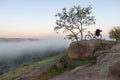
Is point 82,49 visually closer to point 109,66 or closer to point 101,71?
point 109,66

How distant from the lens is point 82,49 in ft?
170

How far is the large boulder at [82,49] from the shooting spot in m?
51.3

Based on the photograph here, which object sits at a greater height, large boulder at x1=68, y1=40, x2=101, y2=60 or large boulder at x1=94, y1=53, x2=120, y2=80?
large boulder at x1=68, y1=40, x2=101, y2=60

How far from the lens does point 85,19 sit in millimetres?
66375

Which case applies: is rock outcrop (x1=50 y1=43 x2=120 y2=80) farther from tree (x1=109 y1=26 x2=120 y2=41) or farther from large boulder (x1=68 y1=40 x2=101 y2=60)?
tree (x1=109 y1=26 x2=120 y2=41)

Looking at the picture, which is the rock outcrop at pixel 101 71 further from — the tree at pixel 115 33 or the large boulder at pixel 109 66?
the tree at pixel 115 33

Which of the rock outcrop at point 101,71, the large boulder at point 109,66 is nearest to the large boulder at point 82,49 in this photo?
the large boulder at point 109,66

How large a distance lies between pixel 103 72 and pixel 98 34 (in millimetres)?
17765

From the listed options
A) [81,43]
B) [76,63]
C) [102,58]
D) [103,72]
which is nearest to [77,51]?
[81,43]

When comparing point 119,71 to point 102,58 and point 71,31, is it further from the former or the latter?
point 71,31

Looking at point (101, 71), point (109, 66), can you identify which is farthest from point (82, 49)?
point (101, 71)

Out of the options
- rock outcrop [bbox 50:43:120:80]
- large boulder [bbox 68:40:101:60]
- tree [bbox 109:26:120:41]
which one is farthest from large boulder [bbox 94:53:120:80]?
tree [bbox 109:26:120:41]

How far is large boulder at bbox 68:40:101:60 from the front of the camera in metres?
51.3

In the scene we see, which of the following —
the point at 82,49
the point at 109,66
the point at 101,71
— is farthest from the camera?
the point at 82,49
